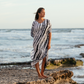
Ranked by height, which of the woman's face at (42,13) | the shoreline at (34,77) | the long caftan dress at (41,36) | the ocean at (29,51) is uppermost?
the woman's face at (42,13)

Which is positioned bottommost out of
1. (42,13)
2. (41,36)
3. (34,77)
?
(34,77)

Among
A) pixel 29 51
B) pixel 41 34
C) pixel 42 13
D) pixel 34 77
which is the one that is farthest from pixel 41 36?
pixel 29 51

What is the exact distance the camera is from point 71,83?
5426mm

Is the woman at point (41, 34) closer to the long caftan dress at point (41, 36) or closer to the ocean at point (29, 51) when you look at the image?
the long caftan dress at point (41, 36)

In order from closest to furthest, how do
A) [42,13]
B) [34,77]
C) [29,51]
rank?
[42,13]
[34,77]
[29,51]

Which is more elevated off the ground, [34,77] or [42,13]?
[42,13]

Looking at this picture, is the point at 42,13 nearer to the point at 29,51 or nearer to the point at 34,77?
the point at 34,77

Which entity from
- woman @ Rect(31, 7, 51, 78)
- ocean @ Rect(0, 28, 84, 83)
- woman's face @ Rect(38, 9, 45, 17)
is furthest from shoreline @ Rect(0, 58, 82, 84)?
woman's face @ Rect(38, 9, 45, 17)

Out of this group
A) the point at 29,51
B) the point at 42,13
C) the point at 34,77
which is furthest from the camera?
the point at 29,51

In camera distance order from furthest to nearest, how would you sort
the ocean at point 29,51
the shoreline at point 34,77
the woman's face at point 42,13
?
the ocean at point 29,51, the shoreline at point 34,77, the woman's face at point 42,13

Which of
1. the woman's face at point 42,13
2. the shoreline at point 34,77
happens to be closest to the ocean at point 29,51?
the shoreline at point 34,77

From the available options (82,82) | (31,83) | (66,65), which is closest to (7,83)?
(31,83)

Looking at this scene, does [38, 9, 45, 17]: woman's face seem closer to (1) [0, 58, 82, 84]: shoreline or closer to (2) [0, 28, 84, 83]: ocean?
(1) [0, 58, 82, 84]: shoreline

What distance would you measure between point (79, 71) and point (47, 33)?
3.74m
